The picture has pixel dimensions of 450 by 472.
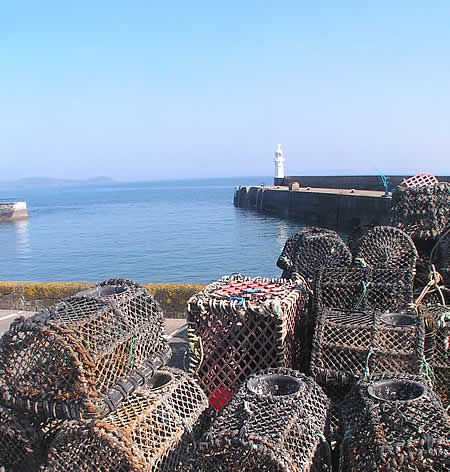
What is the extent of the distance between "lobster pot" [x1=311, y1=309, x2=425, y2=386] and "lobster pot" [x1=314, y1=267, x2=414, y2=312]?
32 centimetres

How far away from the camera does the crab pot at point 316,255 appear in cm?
384

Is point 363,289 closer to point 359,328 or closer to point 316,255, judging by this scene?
point 359,328

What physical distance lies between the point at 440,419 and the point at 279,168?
181ft

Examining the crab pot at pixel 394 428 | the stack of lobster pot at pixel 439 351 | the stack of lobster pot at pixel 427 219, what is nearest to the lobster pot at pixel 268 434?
the crab pot at pixel 394 428

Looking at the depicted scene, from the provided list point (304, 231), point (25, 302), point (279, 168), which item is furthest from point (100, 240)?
point (279, 168)

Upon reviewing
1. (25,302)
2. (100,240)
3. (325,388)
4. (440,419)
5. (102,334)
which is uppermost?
(102,334)

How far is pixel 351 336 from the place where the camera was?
257 cm

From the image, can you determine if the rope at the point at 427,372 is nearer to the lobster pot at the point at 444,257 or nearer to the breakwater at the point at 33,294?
the lobster pot at the point at 444,257

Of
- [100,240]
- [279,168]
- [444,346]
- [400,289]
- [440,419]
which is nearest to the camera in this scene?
[440,419]

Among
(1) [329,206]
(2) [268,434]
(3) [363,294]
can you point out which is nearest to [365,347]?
(3) [363,294]

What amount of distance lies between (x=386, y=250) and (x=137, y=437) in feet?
8.16

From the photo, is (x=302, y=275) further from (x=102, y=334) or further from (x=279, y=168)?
(x=279, y=168)

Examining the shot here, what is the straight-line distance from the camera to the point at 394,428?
5.82 ft

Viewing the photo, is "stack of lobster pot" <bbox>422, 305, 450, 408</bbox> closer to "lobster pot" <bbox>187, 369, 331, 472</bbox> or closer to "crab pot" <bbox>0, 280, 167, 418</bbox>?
"lobster pot" <bbox>187, 369, 331, 472</bbox>
